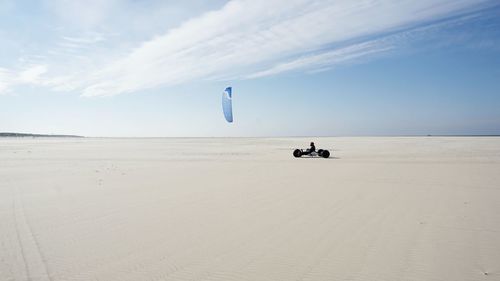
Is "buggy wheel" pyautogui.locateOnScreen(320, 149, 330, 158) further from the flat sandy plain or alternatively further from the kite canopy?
the flat sandy plain

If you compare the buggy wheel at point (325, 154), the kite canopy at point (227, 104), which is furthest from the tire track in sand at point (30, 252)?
the kite canopy at point (227, 104)

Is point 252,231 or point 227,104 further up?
point 227,104

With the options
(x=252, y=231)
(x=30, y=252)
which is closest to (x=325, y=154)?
(x=252, y=231)

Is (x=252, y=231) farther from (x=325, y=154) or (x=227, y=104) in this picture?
(x=227, y=104)

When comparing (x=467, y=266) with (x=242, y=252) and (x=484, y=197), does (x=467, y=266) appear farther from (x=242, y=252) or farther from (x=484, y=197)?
(x=484, y=197)

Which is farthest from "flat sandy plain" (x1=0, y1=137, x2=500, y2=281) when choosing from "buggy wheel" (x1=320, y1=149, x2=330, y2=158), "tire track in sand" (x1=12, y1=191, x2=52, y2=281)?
"buggy wheel" (x1=320, y1=149, x2=330, y2=158)

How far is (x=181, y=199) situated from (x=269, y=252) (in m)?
4.59

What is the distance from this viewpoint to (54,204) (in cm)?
855

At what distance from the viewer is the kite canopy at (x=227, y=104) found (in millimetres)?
28344

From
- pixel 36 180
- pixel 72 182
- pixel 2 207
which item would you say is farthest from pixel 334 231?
pixel 36 180

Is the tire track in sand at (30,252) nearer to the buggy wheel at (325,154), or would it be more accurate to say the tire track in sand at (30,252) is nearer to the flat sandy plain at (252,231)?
the flat sandy plain at (252,231)

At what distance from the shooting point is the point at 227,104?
28766mm

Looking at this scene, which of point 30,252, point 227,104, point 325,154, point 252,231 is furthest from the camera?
point 227,104

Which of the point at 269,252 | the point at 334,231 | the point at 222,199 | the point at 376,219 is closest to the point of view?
the point at 269,252
